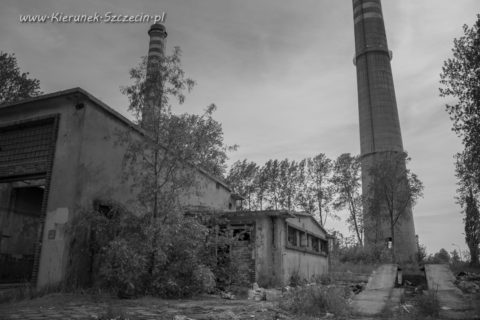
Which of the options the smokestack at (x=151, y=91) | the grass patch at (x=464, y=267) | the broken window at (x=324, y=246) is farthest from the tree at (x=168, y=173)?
the grass patch at (x=464, y=267)

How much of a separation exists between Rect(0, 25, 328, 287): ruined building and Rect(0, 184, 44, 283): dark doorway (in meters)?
0.04

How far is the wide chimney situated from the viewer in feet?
110

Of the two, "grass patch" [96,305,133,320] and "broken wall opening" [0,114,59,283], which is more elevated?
"broken wall opening" [0,114,59,283]

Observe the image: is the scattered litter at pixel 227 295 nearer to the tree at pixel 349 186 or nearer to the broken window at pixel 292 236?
the broken window at pixel 292 236

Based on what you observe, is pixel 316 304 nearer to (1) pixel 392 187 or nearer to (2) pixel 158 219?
(2) pixel 158 219

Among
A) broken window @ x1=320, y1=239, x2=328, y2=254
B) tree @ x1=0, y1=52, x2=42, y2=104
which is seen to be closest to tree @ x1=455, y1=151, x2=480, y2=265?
broken window @ x1=320, y1=239, x2=328, y2=254

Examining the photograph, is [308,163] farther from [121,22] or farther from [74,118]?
[74,118]

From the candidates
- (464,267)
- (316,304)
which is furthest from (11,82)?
(464,267)

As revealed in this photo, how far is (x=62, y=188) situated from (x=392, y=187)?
86.0 ft

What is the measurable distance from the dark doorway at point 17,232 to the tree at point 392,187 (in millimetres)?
25137

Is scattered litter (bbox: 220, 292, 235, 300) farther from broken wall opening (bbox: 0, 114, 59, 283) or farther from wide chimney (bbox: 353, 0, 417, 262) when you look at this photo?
wide chimney (bbox: 353, 0, 417, 262)

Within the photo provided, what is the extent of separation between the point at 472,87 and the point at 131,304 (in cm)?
1458

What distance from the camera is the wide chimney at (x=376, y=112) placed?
33531mm

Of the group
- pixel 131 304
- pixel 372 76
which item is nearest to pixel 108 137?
pixel 131 304
